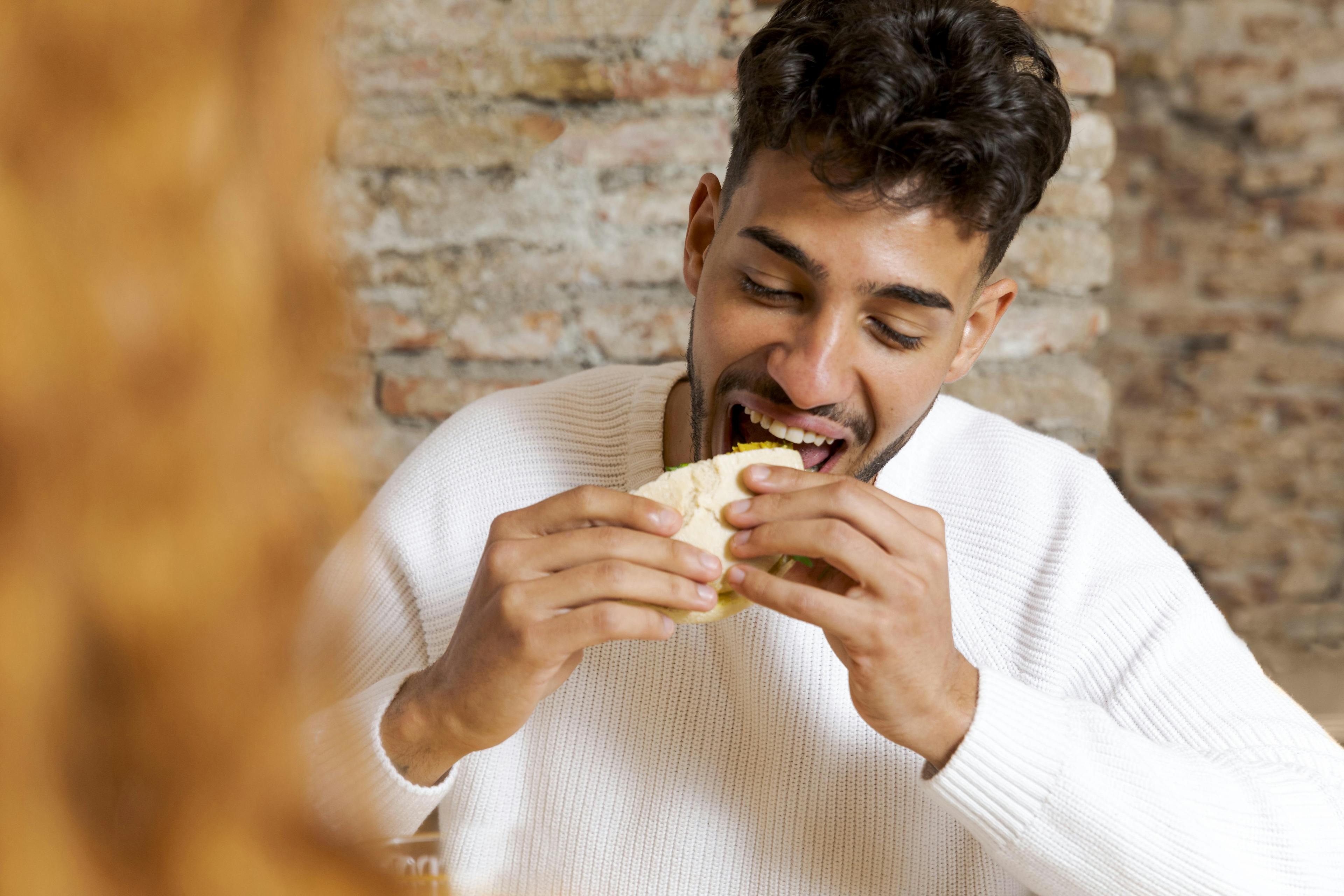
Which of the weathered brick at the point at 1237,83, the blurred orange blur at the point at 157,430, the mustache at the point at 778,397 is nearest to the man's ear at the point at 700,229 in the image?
the mustache at the point at 778,397

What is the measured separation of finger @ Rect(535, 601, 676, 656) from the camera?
3.13ft

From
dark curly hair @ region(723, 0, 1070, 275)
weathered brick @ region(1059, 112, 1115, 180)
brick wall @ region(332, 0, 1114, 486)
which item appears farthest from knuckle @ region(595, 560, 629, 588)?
weathered brick @ region(1059, 112, 1115, 180)

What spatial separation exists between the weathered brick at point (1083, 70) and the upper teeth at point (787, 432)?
1039 millimetres

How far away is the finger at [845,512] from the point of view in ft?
3.32

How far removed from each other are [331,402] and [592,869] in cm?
141

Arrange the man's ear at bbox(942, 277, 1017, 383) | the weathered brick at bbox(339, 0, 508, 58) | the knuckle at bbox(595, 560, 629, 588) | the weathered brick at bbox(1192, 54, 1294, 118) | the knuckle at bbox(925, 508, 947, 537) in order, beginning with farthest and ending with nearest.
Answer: the weathered brick at bbox(1192, 54, 1294, 118), the weathered brick at bbox(339, 0, 508, 58), the man's ear at bbox(942, 277, 1017, 383), the knuckle at bbox(925, 508, 947, 537), the knuckle at bbox(595, 560, 629, 588)

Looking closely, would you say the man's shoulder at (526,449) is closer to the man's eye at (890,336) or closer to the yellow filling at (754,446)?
the yellow filling at (754,446)

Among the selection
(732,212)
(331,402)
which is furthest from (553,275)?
(331,402)

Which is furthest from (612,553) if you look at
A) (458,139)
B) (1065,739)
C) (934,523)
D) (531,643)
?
(458,139)

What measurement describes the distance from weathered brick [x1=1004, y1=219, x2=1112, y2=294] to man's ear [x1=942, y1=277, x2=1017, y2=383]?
1.45ft

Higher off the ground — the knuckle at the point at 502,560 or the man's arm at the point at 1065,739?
the knuckle at the point at 502,560

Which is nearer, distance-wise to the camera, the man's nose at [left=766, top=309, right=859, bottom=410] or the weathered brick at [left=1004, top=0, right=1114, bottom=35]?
the man's nose at [left=766, top=309, right=859, bottom=410]

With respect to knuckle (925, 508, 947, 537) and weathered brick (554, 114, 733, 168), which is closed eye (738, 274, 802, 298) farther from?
weathered brick (554, 114, 733, 168)

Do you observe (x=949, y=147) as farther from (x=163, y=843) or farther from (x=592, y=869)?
(x=163, y=843)
